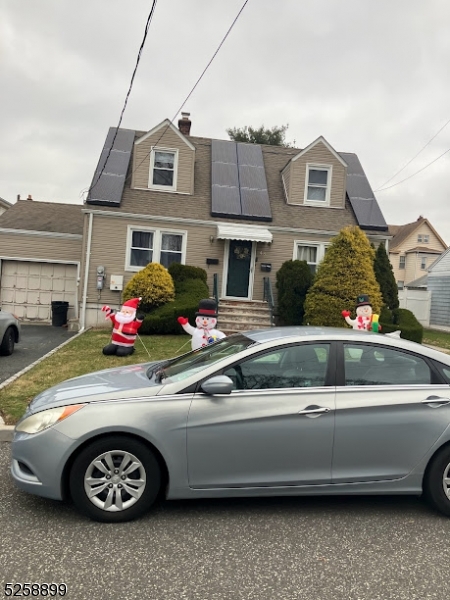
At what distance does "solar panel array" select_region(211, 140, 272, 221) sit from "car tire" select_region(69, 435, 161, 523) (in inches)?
507

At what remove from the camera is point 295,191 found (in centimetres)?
1675

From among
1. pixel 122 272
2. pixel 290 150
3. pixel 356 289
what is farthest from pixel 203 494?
pixel 290 150

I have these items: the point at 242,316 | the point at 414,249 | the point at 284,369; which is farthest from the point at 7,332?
the point at 414,249

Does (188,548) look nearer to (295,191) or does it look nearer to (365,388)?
(365,388)

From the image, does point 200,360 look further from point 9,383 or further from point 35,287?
point 35,287

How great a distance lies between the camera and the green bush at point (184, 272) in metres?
14.6

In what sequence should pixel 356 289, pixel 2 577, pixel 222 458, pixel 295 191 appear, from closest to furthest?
1. pixel 2 577
2. pixel 222 458
3. pixel 356 289
4. pixel 295 191

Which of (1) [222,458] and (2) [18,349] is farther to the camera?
(2) [18,349]

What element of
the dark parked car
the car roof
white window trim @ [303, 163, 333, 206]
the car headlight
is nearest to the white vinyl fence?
white window trim @ [303, 163, 333, 206]

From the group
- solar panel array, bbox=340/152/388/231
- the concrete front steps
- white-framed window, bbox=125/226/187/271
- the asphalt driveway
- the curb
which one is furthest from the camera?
solar panel array, bbox=340/152/388/231

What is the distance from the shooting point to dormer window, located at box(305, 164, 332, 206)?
1688 cm

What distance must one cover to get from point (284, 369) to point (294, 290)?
11.1 metres

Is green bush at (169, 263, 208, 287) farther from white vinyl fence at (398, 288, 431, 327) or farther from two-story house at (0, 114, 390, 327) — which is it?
white vinyl fence at (398, 288, 431, 327)

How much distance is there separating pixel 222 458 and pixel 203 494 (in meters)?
0.30
